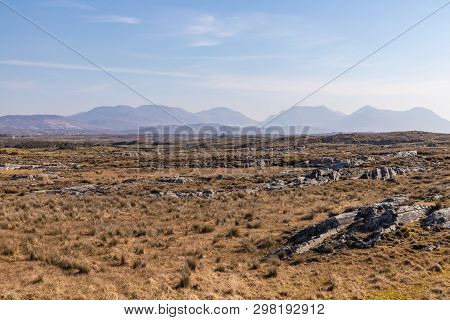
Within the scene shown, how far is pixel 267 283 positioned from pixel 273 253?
12.6 ft

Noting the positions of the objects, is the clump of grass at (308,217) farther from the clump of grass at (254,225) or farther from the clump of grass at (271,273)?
the clump of grass at (271,273)

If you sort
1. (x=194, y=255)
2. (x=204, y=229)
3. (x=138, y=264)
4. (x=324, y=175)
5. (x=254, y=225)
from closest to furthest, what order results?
(x=138, y=264) < (x=194, y=255) < (x=204, y=229) < (x=254, y=225) < (x=324, y=175)

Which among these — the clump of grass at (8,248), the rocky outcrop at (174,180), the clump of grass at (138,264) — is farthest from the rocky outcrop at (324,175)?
the clump of grass at (8,248)

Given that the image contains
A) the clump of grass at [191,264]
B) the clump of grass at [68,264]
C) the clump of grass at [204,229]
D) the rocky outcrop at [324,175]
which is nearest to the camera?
the clump of grass at [68,264]

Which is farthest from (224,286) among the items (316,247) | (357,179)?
(357,179)

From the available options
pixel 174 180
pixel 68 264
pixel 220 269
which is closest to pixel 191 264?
pixel 220 269

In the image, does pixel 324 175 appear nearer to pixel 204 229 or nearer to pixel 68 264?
pixel 204 229

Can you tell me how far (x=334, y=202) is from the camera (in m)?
31.8

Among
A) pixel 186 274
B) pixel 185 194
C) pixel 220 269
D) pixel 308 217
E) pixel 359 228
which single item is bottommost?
pixel 185 194

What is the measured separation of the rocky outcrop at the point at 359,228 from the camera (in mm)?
18141

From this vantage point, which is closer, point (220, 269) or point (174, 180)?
point (220, 269)

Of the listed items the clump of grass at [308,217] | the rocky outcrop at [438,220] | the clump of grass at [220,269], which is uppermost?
the rocky outcrop at [438,220]

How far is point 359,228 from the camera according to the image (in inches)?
770
